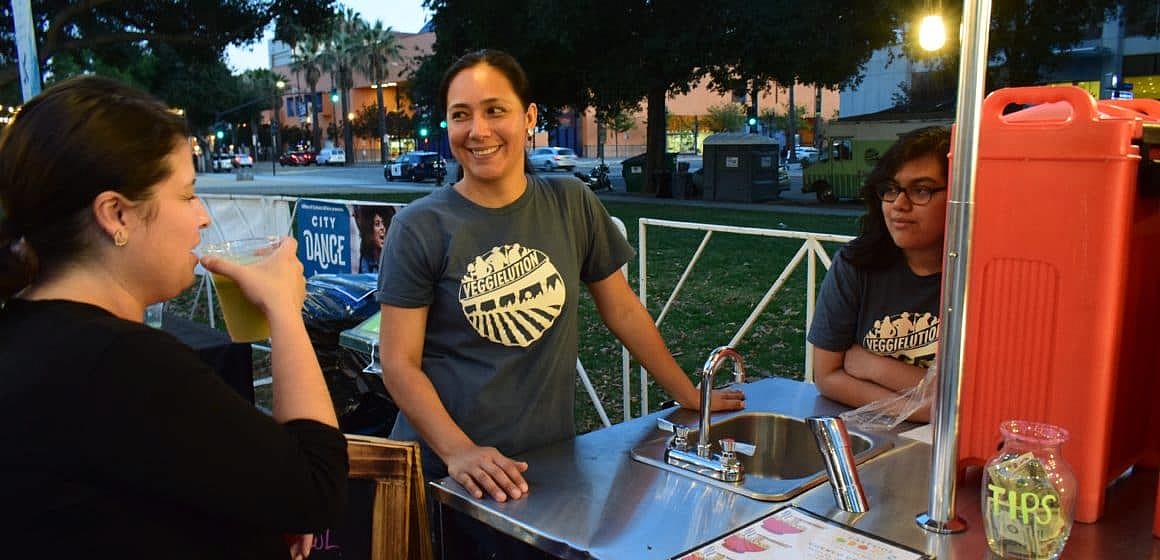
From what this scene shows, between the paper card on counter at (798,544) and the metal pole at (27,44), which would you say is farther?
the metal pole at (27,44)

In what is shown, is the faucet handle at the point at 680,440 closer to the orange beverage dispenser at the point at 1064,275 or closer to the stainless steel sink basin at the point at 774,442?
the stainless steel sink basin at the point at 774,442

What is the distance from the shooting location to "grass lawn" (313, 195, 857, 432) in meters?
7.21

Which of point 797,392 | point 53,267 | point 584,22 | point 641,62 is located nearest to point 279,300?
point 53,267

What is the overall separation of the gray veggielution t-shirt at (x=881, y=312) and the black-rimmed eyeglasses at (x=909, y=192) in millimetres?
234

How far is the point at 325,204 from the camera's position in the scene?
6.66m

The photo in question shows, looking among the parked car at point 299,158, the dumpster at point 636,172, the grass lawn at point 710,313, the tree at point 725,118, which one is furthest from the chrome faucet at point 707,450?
the tree at point 725,118

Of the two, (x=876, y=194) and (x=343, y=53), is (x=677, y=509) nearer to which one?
(x=876, y=194)

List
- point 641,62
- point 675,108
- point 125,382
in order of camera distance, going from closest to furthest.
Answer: point 125,382, point 641,62, point 675,108

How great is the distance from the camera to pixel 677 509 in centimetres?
178

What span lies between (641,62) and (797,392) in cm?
2164

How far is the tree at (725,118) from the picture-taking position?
75.4 m

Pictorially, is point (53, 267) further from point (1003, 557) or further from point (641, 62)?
point (641, 62)

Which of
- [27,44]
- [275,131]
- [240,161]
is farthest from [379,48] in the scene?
[27,44]

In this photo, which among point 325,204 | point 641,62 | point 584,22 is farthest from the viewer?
point 641,62
